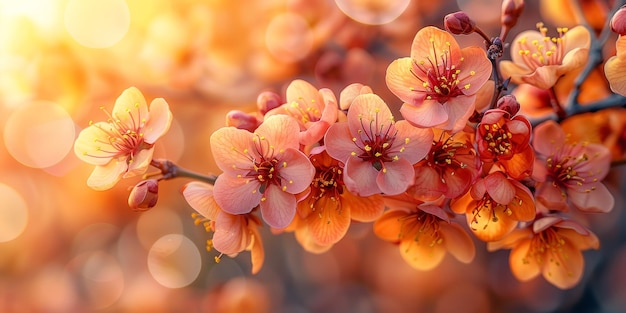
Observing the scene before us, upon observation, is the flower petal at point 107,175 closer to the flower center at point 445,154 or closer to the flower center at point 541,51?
the flower center at point 445,154

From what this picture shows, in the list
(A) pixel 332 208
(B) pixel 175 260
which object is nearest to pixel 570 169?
(A) pixel 332 208

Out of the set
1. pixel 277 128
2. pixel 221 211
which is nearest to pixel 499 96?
pixel 277 128

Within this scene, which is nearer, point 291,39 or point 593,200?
point 593,200

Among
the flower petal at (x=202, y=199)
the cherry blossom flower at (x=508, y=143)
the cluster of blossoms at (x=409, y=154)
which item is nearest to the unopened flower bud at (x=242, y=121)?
the cluster of blossoms at (x=409, y=154)

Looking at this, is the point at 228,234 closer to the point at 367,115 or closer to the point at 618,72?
the point at 367,115

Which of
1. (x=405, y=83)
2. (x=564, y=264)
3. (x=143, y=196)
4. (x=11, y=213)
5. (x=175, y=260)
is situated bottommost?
(x=175, y=260)

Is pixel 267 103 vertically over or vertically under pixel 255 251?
over
